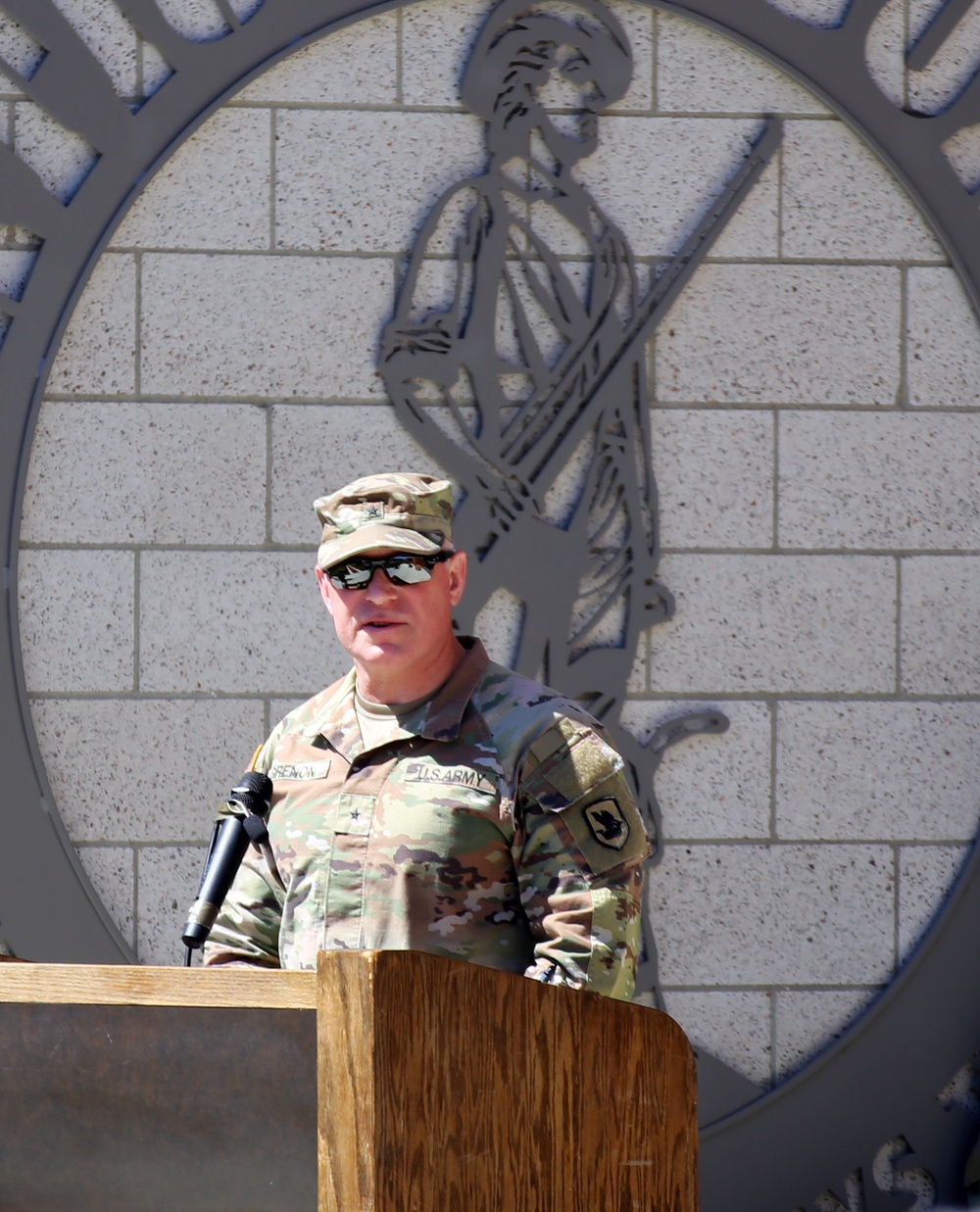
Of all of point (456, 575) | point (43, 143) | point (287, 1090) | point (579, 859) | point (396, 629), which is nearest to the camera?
point (287, 1090)

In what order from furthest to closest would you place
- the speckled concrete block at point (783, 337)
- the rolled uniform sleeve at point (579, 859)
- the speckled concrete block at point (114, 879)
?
the speckled concrete block at point (783, 337) < the speckled concrete block at point (114, 879) < the rolled uniform sleeve at point (579, 859)

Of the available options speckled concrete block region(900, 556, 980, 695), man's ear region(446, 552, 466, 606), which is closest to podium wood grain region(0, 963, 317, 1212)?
man's ear region(446, 552, 466, 606)

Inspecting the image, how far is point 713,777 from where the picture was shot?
3.38m

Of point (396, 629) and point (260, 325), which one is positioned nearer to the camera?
point (396, 629)

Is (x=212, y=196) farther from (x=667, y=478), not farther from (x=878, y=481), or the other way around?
(x=878, y=481)

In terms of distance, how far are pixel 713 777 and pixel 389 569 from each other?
1.67 metres

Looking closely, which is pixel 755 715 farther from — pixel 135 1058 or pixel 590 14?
pixel 135 1058

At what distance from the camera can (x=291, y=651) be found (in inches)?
131

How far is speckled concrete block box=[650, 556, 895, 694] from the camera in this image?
3385mm

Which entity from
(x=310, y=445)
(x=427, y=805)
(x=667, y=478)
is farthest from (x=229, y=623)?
(x=427, y=805)

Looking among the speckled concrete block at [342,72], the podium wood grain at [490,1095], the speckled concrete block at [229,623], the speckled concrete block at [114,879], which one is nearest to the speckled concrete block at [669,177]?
the speckled concrete block at [342,72]

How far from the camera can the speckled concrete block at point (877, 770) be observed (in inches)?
134

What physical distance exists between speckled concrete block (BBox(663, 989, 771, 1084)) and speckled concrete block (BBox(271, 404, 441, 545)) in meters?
1.40

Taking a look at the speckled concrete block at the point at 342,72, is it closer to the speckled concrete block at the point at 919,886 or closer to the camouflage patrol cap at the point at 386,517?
the camouflage patrol cap at the point at 386,517
